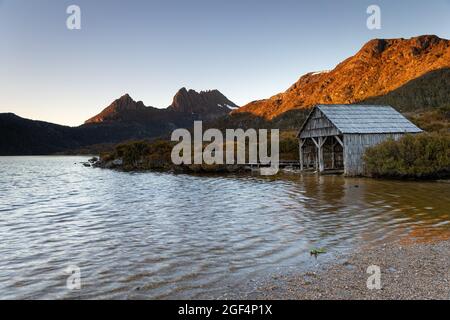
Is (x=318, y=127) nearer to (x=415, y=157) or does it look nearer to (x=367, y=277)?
(x=415, y=157)

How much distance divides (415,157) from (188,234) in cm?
2407

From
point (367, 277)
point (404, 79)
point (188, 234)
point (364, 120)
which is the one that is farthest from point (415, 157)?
point (404, 79)

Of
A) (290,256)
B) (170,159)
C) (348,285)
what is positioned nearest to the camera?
(348,285)

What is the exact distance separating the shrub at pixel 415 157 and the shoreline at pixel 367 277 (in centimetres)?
2204

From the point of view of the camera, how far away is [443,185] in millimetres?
28219

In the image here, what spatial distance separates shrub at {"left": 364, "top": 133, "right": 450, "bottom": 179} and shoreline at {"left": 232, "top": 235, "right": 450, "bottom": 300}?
22044 mm

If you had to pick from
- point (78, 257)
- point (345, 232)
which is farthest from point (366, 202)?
point (78, 257)

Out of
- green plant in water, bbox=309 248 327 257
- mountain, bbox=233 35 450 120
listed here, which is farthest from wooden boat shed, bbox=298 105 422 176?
mountain, bbox=233 35 450 120

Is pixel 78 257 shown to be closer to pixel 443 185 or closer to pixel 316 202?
pixel 316 202

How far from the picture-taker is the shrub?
30891mm

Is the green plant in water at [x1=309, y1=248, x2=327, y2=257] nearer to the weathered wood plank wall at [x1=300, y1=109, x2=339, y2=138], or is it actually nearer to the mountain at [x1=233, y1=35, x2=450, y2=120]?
the weathered wood plank wall at [x1=300, y1=109, x2=339, y2=138]

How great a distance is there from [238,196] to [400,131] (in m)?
19.0

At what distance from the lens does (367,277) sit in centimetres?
897

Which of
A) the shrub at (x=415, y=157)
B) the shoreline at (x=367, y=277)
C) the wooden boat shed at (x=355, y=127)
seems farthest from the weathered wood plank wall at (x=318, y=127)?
the shoreline at (x=367, y=277)
